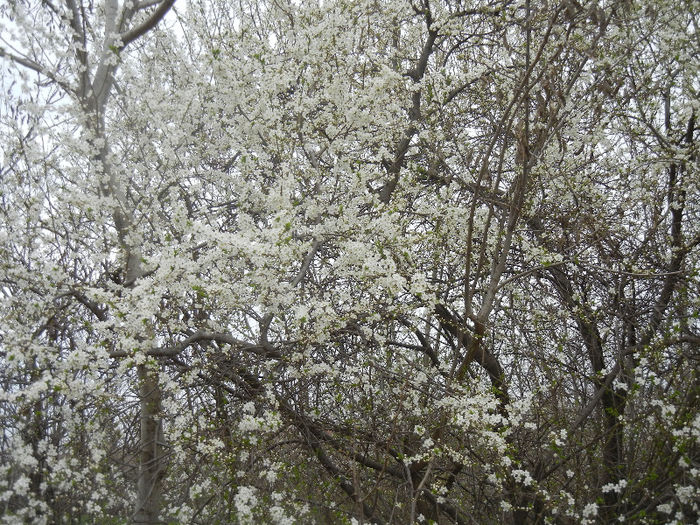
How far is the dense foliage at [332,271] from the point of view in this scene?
432 centimetres

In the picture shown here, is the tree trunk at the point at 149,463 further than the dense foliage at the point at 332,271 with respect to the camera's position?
Yes

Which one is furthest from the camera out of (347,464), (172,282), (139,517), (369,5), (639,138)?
(369,5)

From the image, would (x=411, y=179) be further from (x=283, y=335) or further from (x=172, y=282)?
(x=172, y=282)

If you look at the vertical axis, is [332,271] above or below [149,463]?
above

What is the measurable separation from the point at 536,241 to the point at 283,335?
110 inches

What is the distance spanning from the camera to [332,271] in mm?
5223

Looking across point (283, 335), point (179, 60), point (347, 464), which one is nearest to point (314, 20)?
point (179, 60)

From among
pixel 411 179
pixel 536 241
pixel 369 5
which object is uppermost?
pixel 369 5

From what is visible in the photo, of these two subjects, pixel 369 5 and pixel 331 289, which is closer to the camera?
pixel 331 289

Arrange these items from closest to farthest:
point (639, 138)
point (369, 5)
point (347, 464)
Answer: point (347, 464)
point (639, 138)
point (369, 5)

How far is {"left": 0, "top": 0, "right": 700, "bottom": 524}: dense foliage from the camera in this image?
4.32m

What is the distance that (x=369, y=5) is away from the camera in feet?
22.3

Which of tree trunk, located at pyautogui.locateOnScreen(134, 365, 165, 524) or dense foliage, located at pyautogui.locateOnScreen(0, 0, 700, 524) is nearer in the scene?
dense foliage, located at pyautogui.locateOnScreen(0, 0, 700, 524)

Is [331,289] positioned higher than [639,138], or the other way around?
[639,138]
